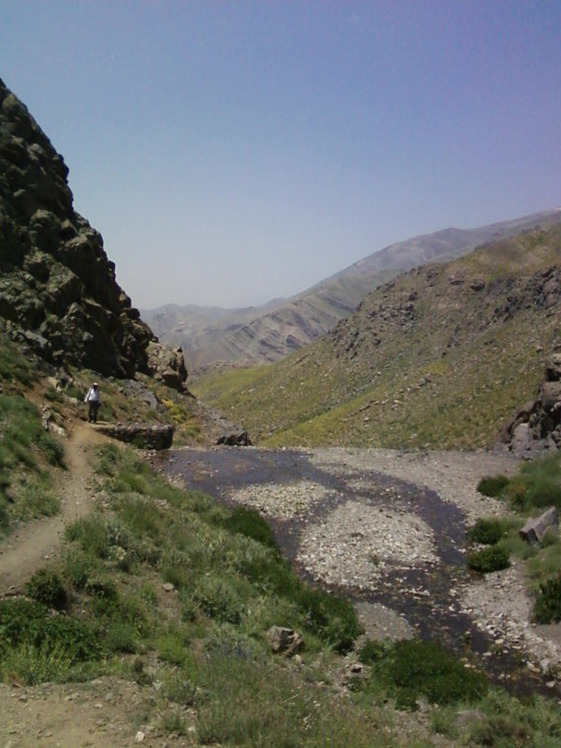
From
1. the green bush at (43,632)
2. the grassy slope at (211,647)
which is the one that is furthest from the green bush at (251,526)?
the green bush at (43,632)

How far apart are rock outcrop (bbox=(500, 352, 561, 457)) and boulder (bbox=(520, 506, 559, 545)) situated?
12.4 meters

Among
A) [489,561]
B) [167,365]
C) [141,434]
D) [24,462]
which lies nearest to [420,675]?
[489,561]

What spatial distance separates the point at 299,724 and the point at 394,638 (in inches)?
281

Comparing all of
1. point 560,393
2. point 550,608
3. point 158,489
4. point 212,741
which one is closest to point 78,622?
point 212,741

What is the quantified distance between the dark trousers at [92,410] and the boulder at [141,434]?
21.3 inches

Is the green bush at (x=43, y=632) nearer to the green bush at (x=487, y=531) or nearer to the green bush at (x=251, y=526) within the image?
the green bush at (x=251, y=526)

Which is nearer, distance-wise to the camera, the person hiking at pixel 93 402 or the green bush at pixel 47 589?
the green bush at pixel 47 589

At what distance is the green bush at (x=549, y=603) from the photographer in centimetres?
1501

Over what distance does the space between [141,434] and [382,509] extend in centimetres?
1172

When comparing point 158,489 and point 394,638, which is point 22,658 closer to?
point 394,638

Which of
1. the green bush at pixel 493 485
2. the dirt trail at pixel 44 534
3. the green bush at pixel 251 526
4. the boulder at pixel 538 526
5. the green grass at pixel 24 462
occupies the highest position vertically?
the green grass at pixel 24 462

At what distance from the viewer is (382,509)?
79.0 ft

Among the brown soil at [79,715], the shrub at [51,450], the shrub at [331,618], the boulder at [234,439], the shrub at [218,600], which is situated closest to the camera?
the brown soil at [79,715]

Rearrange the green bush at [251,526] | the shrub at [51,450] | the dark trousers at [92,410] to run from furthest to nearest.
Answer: the dark trousers at [92,410] → the green bush at [251,526] → the shrub at [51,450]
